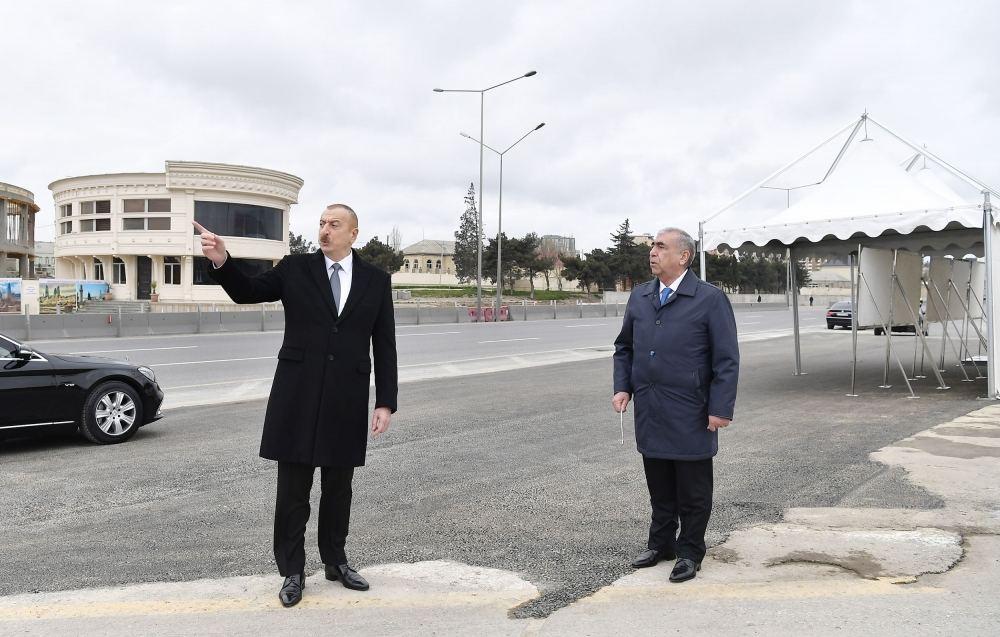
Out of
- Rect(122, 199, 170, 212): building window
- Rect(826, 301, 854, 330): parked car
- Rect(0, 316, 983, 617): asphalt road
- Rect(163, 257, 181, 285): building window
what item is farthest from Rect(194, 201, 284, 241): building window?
Rect(0, 316, 983, 617): asphalt road

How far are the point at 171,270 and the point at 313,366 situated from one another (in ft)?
202

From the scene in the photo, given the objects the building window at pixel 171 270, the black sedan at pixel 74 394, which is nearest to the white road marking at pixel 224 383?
the black sedan at pixel 74 394

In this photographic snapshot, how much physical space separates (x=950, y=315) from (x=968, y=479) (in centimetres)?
1020

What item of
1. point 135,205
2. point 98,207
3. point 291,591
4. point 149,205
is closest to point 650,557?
point 291,591

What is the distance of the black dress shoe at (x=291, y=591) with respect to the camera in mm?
3895

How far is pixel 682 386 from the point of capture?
430cm

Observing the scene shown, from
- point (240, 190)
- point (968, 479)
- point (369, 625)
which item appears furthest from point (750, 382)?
point (240, 190)

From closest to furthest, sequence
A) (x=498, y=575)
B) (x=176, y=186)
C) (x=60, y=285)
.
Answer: (x=498, y=575)
(x=60, y=285)
(x=176, y=186)

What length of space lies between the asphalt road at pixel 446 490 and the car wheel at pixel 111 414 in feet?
0.63

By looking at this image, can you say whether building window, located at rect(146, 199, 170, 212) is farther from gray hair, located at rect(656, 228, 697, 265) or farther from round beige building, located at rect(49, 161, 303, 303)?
gray hair, located at rect(656, 228, 697, 265)

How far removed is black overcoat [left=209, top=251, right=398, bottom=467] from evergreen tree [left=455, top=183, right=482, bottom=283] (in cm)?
9437

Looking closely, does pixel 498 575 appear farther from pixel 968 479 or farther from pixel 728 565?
pixel 968 479

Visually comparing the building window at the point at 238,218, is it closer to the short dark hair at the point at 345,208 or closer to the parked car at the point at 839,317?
the parked car at the point at 839,317

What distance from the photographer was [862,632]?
3568 mm
